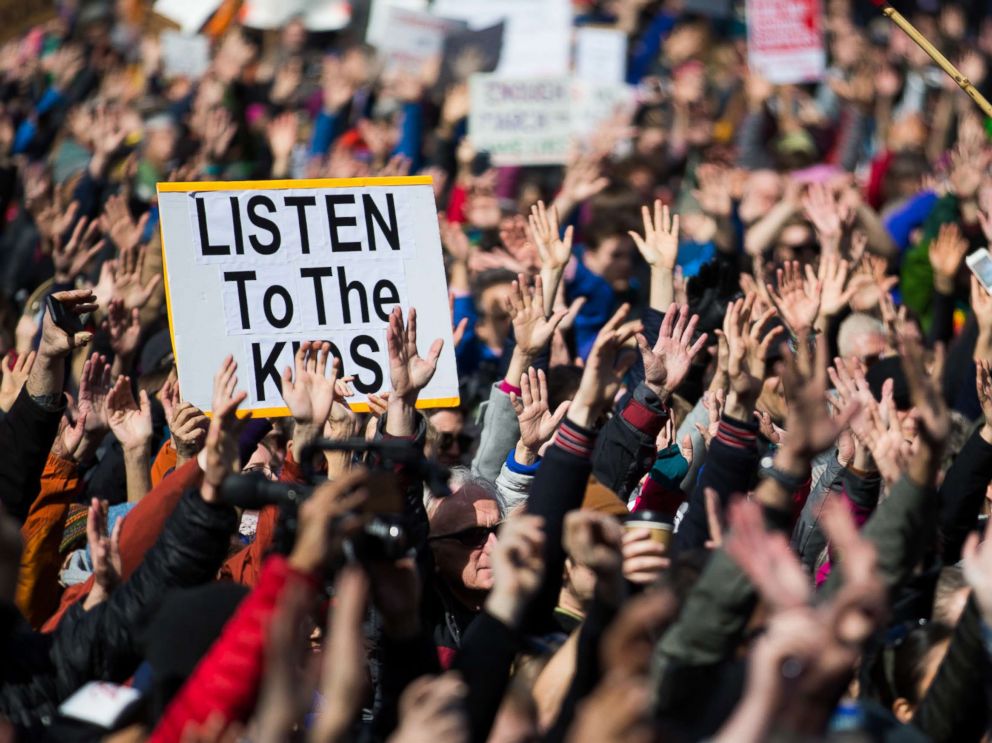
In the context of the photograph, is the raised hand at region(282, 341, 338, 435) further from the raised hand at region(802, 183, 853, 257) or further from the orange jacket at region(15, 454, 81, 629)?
the raised hand at region(802, 183, 853, 257)

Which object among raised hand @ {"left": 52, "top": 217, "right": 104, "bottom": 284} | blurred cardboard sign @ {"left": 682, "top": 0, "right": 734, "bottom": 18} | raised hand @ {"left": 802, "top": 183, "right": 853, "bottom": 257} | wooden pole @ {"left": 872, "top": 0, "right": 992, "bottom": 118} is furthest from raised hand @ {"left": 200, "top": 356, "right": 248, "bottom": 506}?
blurred cardboard sign @ {"left": 682, "top": 0, "right": 734, "bottom": 18}

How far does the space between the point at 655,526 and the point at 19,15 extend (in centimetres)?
1013

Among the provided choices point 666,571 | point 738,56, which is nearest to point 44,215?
point 666,571

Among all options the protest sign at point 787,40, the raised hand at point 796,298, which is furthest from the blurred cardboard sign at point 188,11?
the raised hand at point 796,298

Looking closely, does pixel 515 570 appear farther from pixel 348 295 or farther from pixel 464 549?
pixel 348 295

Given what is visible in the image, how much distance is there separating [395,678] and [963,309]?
594cm

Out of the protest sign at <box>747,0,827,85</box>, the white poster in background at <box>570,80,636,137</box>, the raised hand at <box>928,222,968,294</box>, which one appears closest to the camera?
the raised hand at <box>928,222,968,294</box>

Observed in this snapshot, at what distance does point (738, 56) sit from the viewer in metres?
15.0

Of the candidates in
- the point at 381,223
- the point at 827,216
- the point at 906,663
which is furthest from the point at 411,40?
the point at 906,663

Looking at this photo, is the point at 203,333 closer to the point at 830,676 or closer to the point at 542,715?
the point at 542,715

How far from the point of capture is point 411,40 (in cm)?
1313

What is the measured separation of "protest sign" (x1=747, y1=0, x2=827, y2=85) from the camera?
12.7 metres

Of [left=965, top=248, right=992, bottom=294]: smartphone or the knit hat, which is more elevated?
[left=965, top=248, right=992, bottom=294]: smartphone

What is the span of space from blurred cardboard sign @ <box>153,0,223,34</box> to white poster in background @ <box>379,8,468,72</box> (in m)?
3.49
